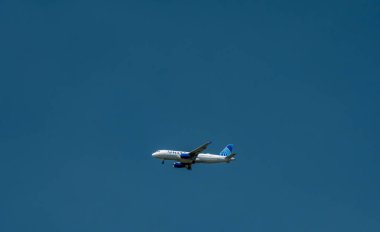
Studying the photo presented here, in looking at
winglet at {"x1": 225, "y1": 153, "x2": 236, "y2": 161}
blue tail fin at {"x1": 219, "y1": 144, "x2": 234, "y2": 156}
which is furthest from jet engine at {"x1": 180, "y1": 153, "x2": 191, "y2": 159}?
blue tail fin at {"x1": 219, "y1": 144, "x2": 234, "y2": 156}

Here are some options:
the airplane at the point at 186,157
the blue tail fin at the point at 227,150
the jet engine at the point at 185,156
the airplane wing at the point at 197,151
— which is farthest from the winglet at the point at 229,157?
the blue tail fin at the point at 227,150

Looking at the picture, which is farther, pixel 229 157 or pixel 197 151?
pixel 229 157

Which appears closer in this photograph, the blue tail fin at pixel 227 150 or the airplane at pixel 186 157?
the airplane at pixel 186 157

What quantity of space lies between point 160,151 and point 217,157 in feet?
47.5

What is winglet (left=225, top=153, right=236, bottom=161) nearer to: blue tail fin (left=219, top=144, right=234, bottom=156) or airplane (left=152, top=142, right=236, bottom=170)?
airplane (left=152, top=142, right=236, bottom=170)

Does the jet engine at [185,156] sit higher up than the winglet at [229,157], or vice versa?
the winglet at [229,157]

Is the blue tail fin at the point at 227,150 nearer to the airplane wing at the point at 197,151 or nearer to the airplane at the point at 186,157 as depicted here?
the airplane at the point at 186,157

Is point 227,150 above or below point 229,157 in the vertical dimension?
above

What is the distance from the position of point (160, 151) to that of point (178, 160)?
185 inches

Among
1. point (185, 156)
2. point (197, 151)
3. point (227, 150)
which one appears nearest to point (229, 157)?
point (197, 151)

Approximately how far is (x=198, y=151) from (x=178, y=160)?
5667 mm

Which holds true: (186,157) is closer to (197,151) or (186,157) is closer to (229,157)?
(197,151)

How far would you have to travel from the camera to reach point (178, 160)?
16312 centimetres

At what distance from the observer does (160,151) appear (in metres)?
163
